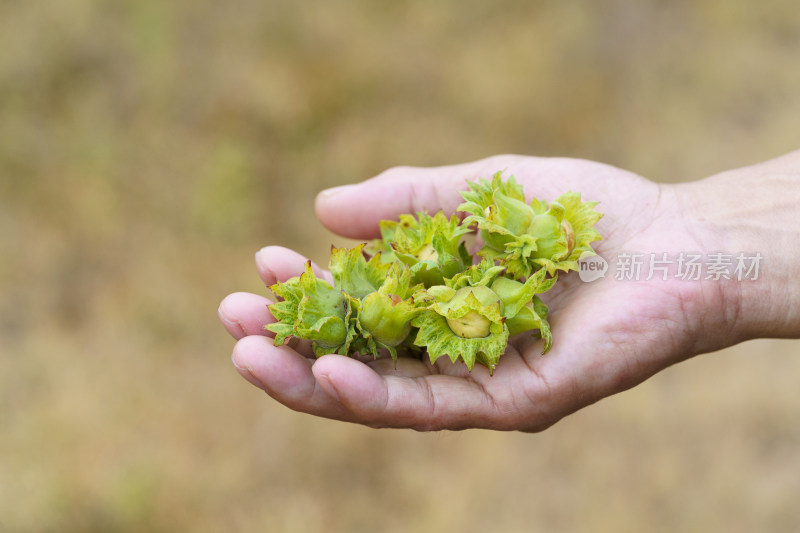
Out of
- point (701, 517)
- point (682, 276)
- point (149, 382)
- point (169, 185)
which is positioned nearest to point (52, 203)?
point (169, 185)

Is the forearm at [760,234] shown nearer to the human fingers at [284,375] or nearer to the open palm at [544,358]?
the open palm at [544,358]

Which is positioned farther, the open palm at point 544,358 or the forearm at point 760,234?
the forearm at point 760,234

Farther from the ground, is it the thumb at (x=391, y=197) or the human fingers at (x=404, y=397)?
the thumb at (x=391, y=197)

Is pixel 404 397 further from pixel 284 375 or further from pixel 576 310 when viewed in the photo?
pixel 576 310

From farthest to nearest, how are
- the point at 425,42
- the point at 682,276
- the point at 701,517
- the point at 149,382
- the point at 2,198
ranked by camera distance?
the point at 425,42
the point at 2,198
the point at 149,382
the point at 701,517
the point at 682,276

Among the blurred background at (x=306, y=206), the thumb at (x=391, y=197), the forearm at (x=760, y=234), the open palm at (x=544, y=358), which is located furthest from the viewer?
the blurred background at (x=306, y=206)

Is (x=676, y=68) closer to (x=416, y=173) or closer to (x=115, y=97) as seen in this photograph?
(x=416, y=173)

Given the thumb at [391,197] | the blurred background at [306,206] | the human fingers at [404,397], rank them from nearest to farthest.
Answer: the human fingers at [404,397] → the thumb at [391,197] → the blurred background at [306,206]

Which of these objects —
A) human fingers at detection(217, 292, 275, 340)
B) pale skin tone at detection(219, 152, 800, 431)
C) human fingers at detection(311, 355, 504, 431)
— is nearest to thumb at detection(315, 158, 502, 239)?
pale skin tone at detection(219, 152, 800, 431)

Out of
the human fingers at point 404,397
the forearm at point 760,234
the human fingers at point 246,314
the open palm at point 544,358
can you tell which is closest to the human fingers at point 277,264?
the open palm at point 544,358
